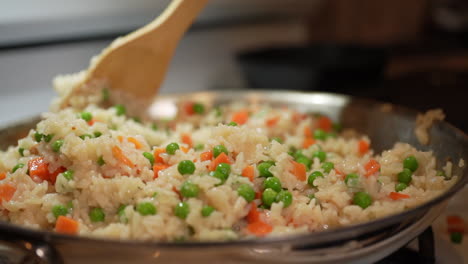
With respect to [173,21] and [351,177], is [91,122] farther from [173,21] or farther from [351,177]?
[351,177]

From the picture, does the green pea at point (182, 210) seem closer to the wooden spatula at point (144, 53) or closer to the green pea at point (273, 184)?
the green pea at point (273, 184)

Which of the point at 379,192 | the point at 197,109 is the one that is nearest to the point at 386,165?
the point at 379,192

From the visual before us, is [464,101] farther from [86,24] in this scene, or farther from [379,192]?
[86,24]

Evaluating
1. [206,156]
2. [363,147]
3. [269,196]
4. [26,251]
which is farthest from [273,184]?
[363,147]

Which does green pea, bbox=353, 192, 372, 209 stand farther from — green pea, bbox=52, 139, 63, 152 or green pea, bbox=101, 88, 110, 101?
green pea, bbox=101, 88, 110, 101

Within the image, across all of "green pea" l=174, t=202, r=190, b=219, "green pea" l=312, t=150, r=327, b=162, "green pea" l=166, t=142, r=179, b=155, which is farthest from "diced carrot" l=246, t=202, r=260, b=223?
"green pea" l=312, t=150, r=327, b=162
